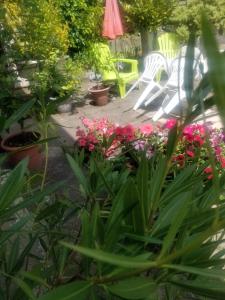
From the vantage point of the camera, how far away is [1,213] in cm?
86

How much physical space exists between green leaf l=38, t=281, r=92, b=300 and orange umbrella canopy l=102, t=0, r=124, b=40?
6.70m

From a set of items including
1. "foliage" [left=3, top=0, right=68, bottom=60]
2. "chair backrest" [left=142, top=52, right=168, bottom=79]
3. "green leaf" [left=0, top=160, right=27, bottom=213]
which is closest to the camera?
"green leaf" [left=0, top=160, right=27, bottom=213]

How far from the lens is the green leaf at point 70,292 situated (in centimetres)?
57

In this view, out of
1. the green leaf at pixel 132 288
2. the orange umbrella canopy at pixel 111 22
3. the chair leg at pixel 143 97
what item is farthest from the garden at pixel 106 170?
the chair leg at pixel 143 97

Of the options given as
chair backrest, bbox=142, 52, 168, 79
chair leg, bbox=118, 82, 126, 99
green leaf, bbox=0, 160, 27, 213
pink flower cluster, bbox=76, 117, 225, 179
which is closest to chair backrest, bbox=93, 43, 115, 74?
chair leg, bbox=118, 82, 126, 99

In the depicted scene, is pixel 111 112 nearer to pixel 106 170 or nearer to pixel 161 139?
pixel 161 139

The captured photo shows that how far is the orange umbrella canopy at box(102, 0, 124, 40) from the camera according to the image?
6883 millimetres

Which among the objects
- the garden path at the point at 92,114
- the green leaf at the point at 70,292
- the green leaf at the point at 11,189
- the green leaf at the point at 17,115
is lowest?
the garden path at the point at 92,114

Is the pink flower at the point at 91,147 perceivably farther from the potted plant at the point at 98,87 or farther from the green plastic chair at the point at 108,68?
the green plastic chair at the point at 108,68

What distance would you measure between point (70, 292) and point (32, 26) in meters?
5.20

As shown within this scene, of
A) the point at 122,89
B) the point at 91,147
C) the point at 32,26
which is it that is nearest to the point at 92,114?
the point at 122,89

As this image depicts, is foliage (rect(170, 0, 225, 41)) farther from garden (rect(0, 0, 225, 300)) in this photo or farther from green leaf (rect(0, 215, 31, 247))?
green leaf (rect(0, 215, 31, 247))

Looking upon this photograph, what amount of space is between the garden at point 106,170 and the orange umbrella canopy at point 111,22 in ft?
0.49

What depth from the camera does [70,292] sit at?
0.58 metres
